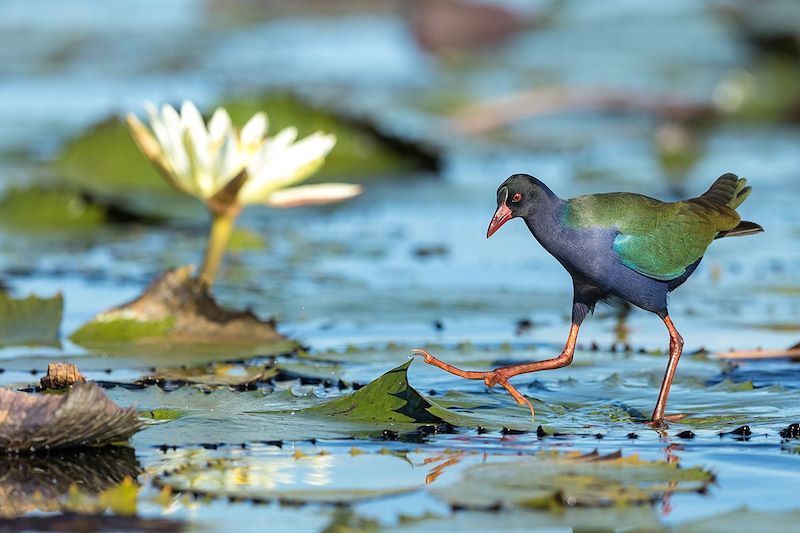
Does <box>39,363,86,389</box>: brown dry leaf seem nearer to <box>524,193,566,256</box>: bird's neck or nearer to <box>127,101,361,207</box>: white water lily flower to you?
<box>524,193,566,256</box>: bird's neck

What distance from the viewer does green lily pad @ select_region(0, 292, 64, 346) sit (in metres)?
4.72

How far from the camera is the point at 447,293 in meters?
5.77

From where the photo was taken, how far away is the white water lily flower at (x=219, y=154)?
484 centimetres

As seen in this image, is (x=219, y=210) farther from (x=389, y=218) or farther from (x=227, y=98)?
(x=227, y=98)

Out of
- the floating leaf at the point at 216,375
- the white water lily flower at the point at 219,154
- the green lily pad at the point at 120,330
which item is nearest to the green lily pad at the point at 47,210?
the white water lily flower at the point at 219,154

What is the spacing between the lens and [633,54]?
14219 millimetres

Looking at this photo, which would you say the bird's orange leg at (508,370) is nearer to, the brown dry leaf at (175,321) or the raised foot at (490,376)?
the raised foot at (490,376)

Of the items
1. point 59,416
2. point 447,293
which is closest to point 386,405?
point 59,416

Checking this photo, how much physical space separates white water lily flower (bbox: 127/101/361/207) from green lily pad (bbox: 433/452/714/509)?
2080 mm

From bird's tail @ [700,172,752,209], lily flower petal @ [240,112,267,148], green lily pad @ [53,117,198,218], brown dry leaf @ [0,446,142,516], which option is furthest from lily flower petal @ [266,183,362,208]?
green lily pad @ [53,117,198,218]

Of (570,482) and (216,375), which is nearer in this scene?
(570,482)

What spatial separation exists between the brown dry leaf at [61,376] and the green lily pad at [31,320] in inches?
46.0

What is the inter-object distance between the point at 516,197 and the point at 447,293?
7.24ft

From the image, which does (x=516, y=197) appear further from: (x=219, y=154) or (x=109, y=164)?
(x=109, y=164)
